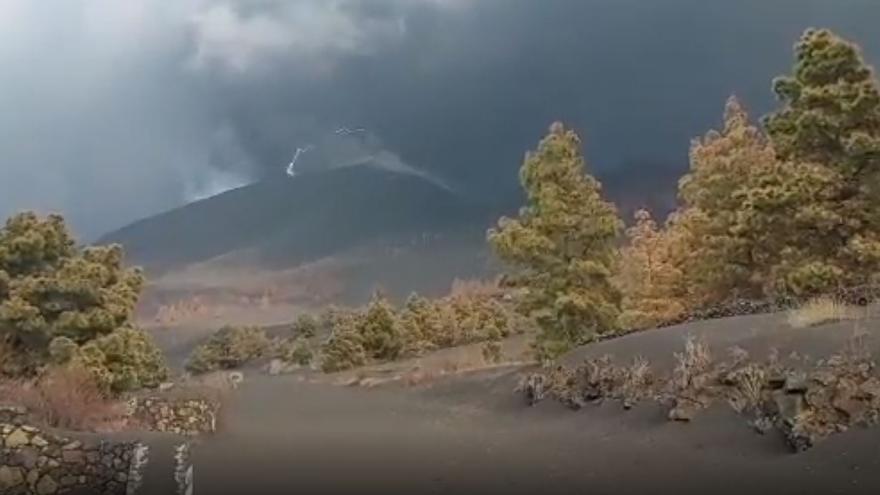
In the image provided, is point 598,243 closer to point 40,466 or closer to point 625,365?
point 625,365

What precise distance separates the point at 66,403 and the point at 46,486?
4147 millimetres

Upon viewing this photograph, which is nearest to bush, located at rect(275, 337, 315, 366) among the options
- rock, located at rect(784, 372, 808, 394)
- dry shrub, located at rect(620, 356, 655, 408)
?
dry shrub, located at rect(620, 356, 655, 408)

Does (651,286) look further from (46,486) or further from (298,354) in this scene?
(298,354)

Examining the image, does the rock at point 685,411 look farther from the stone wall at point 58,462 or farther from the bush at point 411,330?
the bush at point 411,330

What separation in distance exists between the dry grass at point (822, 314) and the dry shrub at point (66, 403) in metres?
14.6

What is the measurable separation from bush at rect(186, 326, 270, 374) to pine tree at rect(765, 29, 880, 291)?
4227 inches

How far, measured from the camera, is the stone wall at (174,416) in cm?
2345

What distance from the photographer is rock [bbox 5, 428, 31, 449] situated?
14562 mm

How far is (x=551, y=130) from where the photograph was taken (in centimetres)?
4103

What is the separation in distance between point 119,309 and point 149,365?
3.67m

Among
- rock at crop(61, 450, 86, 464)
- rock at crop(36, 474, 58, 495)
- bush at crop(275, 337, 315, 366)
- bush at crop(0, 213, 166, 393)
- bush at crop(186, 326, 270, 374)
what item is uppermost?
bush at crop(186, 326, 270, 374)

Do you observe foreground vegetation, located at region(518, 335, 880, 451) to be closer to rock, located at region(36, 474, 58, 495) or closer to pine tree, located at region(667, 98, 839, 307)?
pine tree, located at region(667, 98, 839, 307)

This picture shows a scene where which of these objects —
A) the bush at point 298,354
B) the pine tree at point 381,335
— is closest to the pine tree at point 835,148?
the pine tree at point 381,335

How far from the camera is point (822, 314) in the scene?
893 inches
